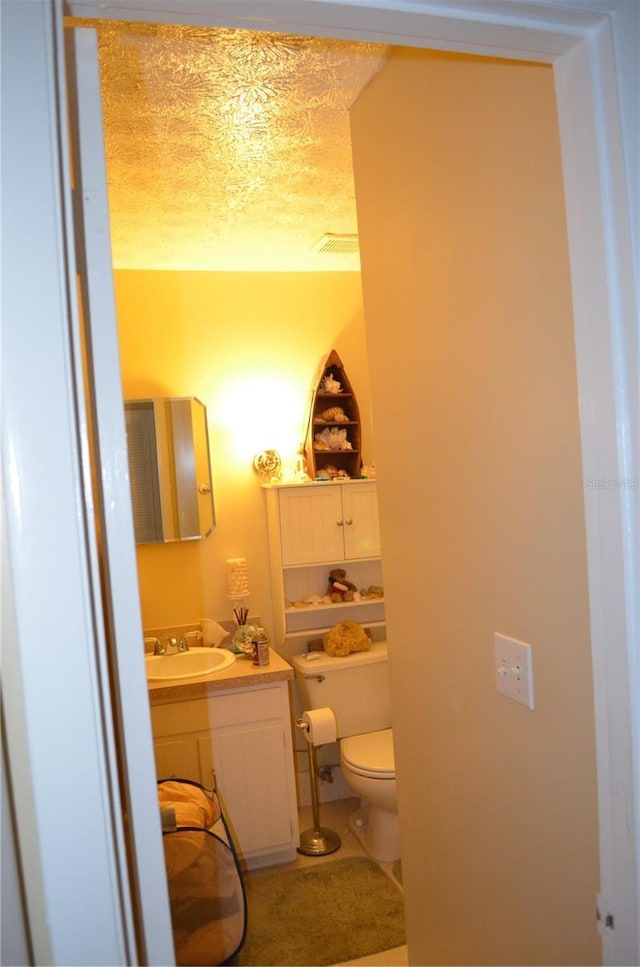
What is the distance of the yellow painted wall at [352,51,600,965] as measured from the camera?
958mm

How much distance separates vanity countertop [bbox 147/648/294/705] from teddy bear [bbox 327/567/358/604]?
1.62 feet

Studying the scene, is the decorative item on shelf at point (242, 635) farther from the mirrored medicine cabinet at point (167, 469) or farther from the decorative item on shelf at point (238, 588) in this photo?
the mirrored medicine cabinet at point (167, 469)

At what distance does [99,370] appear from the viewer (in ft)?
1.79

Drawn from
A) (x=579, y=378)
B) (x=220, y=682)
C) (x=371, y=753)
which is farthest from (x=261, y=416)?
(x=579, y=378)

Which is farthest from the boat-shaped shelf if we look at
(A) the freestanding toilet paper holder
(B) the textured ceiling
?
(A) the freestanding toilet paper holder

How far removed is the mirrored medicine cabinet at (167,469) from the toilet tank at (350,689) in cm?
80

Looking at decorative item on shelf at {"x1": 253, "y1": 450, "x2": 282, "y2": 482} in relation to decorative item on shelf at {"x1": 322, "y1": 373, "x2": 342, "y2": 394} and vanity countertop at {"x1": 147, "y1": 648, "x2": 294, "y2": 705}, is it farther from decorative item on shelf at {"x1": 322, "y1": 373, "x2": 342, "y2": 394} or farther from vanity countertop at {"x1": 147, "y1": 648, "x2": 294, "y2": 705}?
vanity countertop at {"x1": 147, "y1": 648, "x2": 294, "y2": 705}

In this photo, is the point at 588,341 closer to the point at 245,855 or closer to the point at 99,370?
the point at 99,370

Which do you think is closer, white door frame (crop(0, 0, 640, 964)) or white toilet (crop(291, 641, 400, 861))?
white door frame (crop(0, 0, 640, 964))

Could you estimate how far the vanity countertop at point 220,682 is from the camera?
236 centimetres

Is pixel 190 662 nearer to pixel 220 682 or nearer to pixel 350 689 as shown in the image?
pixel 220 682

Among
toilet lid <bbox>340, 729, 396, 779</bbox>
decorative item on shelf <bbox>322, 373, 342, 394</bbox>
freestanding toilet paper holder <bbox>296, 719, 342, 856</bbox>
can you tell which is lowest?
freestanding toilet paper holder <bbox>296, 719, 342, 856</bbox>

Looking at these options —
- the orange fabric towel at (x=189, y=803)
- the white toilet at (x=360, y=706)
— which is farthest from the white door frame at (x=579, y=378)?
the white toilet at (x=360, y=706)

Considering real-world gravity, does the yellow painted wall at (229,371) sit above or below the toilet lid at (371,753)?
above
